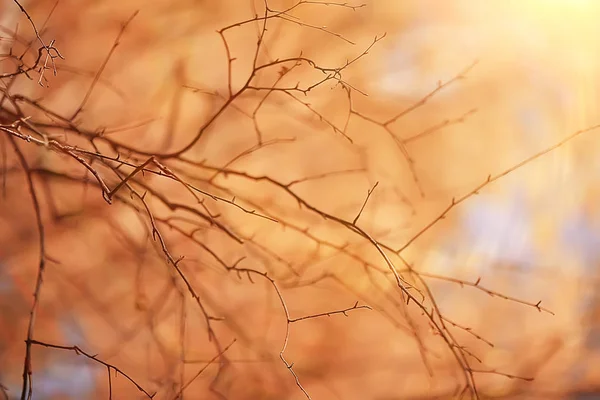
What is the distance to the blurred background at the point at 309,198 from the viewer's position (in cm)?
126

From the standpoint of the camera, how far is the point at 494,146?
135 cm

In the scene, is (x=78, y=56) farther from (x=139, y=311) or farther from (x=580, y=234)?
(x=580, y=234)

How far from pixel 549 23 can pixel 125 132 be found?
3.38 ft

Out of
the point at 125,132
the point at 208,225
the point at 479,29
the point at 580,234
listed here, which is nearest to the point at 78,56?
the point at 125,132

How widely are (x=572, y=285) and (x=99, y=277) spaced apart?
45.9 inches

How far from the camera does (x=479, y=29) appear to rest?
1312mm

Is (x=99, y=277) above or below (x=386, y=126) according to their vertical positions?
below

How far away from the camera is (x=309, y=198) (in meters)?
1.34

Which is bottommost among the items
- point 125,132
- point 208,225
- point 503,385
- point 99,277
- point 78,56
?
point 503,385

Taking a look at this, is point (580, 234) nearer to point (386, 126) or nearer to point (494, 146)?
point (494, 146)

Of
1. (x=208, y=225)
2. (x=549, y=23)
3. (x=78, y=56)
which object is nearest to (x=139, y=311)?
(x=208, y=225)

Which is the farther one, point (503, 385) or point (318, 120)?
point (503, 385)

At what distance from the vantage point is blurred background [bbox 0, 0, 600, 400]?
1259 millimetres

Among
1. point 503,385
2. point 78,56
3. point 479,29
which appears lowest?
point 503,385
